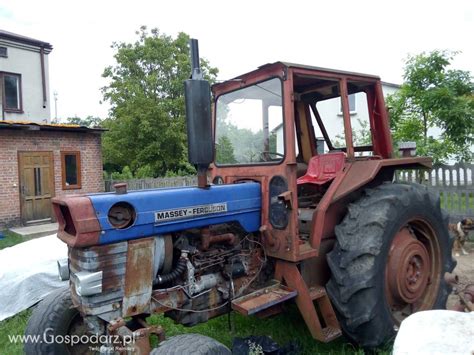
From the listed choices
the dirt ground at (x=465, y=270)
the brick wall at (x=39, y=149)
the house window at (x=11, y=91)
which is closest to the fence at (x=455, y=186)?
the dirt ground at (x=465, y=270)

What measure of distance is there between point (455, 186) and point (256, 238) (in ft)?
18.7

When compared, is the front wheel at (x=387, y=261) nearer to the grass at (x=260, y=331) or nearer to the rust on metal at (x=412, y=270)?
the rust on metal at (x=412, y=270)

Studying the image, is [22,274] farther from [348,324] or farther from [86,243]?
[348,324]

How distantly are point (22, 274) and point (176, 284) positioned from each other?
2789 mm

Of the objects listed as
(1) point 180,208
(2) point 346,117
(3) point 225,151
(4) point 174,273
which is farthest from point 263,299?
(2) point 346,117

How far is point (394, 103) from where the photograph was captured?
8.68 metres

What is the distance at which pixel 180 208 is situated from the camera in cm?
304

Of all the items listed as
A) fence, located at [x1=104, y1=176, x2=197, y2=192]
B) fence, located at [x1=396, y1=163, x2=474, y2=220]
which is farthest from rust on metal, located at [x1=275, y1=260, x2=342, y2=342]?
fence, located at [x1=104, y1=176, x2=197, y2=192]

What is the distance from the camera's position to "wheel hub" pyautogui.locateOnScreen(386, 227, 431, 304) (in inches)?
139

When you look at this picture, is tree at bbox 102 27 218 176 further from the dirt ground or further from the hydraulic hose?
the hydraulic hose

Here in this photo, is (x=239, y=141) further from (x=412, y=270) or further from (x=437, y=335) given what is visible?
(x=437, y=335)

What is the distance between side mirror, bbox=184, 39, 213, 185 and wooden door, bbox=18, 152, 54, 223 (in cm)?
1031
